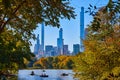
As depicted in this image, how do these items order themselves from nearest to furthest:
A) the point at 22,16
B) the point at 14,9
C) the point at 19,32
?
the point at 14,9, the point at 22,16, the point at 19,32

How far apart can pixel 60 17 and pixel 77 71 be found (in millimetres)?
13784

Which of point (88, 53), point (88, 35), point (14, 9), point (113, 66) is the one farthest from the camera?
point (88, 35)

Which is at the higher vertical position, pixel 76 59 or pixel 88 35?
pixel 88 35

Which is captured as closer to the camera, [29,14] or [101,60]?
[29,14]

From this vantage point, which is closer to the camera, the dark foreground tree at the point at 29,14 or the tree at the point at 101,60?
the dark foreground tree at the point at 29,14

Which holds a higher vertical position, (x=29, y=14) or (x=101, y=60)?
(x=29, y=14)

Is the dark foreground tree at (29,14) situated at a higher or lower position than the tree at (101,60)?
higher

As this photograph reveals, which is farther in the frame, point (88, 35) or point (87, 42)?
point (88, 35)

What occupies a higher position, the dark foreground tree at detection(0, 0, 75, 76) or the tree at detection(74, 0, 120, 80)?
the dark foreground tree at detection(0, 0, 75, 76)

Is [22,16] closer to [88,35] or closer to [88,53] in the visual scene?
[88,53]

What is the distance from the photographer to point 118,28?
26.3 metres

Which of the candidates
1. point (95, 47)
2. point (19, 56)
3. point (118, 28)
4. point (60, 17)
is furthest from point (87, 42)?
point (60, 17)

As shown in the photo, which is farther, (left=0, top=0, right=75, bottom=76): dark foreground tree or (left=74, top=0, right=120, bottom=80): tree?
(left=74, top=0, right=120, bottom=80): tree

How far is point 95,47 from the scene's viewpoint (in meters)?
24.0
